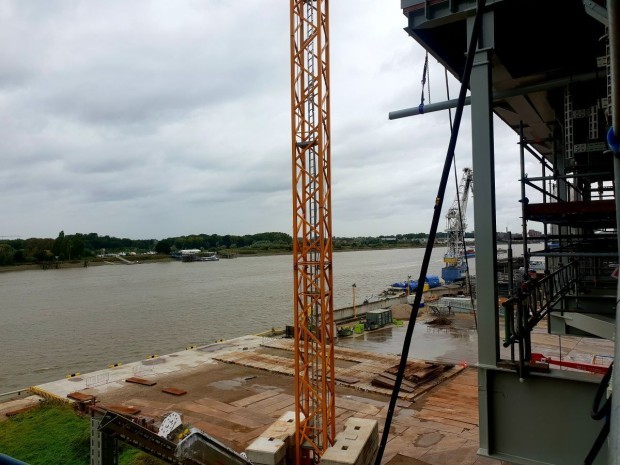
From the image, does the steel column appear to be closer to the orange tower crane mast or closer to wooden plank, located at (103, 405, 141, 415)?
the orange tower crane mast

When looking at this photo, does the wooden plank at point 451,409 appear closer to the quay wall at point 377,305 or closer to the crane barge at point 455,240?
the quay wall at point 377,305

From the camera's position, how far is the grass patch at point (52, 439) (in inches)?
594

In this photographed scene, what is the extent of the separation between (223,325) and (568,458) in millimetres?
40478

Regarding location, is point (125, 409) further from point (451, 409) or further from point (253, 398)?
point (451, 409)

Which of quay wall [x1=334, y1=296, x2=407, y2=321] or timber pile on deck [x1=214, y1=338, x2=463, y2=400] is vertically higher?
quay wall [x1=334, y1=296, x2=407, y2=321]

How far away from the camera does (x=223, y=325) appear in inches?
1710

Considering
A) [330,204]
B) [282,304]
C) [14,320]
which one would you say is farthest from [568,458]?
[14,320]

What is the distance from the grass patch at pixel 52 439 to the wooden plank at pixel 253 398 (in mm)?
5400

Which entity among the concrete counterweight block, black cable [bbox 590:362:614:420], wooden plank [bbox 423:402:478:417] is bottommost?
wooden plank [bbox 423:402:478:417]

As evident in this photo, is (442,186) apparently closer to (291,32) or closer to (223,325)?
(291,32)

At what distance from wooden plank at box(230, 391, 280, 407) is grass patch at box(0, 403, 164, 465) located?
5400 millimetres

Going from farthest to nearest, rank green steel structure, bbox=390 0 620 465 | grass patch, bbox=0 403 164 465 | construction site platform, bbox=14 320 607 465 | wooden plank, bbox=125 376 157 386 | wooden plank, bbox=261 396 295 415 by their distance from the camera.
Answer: wooden plank, bbox=125 376 157 386 → wooden plank, bbox=261 396 295 415 → construction site platform, bbox=14 320 607 465 → grass patch, bbox=0 403 164 465 → green steel structure, bbox=390 0 620 465

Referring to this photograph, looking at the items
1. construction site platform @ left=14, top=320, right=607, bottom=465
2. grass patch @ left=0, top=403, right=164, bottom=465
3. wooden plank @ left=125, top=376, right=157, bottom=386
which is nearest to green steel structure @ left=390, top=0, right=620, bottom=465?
construction site platform @ left=14, top=320, right=607, bottom=465

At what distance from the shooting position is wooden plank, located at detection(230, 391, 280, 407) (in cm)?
2017
